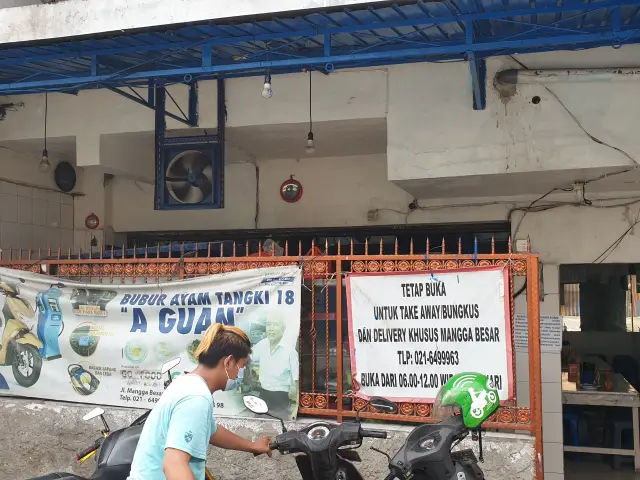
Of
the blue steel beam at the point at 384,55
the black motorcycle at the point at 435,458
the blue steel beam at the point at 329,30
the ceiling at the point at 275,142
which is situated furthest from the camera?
the ceiling at the point at 275,142

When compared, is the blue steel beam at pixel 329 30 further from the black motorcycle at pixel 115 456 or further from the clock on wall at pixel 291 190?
the clock on wall at pixel 291 190

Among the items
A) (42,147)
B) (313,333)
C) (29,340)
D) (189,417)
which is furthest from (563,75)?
(42,147)

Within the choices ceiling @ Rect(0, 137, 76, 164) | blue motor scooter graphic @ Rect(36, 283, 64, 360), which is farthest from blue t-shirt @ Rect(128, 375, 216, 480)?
ceiling @ Rect(0, 137, 76, 164)

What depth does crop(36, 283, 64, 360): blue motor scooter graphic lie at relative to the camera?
19.2 feet

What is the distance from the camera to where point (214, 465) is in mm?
5148

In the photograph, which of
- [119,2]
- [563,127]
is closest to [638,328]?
[563,127]

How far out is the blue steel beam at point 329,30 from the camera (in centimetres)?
409

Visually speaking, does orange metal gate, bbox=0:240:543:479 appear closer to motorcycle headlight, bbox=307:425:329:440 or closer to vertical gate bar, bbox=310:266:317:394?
vertical gate bar, bbox=310:266:317:394

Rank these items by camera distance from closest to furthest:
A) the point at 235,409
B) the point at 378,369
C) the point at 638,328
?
the point at 378,369 < the point at 235,409 < the point at 638,328

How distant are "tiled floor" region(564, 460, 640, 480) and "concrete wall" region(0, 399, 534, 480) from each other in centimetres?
334

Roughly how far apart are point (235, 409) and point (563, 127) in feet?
12.6

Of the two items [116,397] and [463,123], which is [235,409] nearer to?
[116,397]

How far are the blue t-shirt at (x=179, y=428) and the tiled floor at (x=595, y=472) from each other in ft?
20.3

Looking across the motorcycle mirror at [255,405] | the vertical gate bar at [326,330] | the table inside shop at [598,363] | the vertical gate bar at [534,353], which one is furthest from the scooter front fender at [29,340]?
the table inside shop at [598,363]
